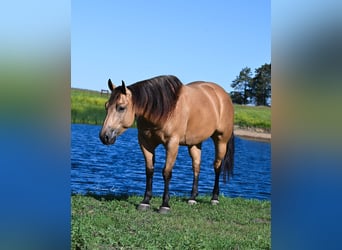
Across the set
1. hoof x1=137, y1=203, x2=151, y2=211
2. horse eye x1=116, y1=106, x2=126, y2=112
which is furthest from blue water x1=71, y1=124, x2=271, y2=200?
horse eye x1=116, y1=106, x2=126, y2=112

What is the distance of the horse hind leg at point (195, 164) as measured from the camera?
9.56ft

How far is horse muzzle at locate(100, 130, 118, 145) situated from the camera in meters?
2.57

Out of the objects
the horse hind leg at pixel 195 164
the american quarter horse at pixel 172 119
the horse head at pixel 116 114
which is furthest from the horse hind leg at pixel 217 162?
the horse head at pixel 116 114

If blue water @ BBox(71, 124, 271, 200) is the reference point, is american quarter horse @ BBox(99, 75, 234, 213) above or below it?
above

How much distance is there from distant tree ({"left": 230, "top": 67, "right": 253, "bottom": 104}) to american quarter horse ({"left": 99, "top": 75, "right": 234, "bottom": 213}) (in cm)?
9

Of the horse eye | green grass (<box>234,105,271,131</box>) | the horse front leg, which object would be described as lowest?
the horse front leg

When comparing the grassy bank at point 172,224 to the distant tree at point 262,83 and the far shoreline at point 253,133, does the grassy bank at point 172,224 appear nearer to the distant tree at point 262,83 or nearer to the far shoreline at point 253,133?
the far shoreline at point 253,133

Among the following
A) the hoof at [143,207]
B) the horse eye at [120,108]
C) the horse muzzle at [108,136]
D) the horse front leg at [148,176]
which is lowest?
the hoof at [143,207]

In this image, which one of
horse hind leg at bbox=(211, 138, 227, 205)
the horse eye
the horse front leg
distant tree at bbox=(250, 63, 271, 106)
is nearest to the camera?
distant tree at bbox=(250, 63, 271, 106)

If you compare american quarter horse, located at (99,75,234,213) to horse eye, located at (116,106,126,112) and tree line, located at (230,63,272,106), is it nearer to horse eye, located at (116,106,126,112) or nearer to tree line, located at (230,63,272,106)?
horse eye, located at (116,106,126,112)

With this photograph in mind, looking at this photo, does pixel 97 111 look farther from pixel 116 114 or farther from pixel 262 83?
pixel 262 83

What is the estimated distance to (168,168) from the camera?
9.36 feet

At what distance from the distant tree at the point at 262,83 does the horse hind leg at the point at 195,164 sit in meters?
0.62
